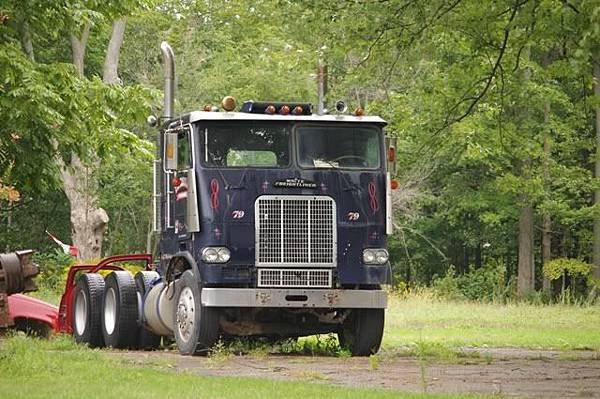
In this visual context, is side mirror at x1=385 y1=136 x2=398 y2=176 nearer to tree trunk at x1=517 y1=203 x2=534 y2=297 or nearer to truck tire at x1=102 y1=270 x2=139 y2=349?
truck tire at x1=102 y1=270 x2=139 y2=349

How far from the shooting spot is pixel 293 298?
17.8m

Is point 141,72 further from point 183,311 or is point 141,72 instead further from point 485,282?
point 183,311

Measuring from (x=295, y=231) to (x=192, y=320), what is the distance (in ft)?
5.58

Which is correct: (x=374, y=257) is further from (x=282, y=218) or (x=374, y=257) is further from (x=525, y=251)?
(x=525, y=251)

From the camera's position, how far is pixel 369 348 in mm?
18469

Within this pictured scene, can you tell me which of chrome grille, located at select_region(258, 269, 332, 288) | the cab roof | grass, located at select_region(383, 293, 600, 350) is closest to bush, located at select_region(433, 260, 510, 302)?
grass, located at select_region(383, 293, 600, 350)

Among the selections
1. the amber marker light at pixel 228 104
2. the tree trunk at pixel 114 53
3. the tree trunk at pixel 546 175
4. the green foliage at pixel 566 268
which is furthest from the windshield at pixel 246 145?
the green foliage at pixel 566 268

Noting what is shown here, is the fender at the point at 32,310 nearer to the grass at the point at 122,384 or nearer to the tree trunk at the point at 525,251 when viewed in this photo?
the grass at the point at 122,384

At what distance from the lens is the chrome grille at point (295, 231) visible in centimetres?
1791

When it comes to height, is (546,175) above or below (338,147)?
above

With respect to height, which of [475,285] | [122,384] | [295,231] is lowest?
[475,285]

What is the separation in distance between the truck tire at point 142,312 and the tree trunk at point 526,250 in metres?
26.5

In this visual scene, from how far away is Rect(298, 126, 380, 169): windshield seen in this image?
18406 mm

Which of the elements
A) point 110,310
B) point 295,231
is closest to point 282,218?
point 295,231
